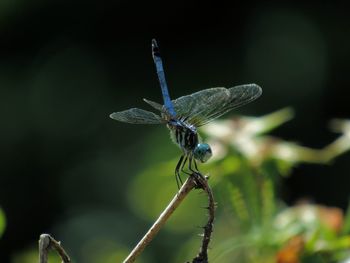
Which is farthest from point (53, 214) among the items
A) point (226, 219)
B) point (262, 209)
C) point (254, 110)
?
point (262, 209)

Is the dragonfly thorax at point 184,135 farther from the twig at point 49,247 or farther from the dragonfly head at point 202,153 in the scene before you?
the twig at point 49,247

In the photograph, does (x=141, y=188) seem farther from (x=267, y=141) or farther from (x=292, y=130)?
(x=292, y=130)

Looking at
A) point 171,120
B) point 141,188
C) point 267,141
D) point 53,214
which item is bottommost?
point 53,214

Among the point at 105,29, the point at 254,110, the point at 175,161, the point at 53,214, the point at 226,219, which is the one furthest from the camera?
the point at 105,29

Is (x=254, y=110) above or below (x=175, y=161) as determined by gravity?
below

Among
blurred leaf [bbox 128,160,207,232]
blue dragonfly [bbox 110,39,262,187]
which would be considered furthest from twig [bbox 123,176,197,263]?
blurred leaf [bbox 128,160,207,232]

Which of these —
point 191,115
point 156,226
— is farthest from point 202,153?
point 156,226

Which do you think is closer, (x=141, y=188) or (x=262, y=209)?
(x=262, y=209)
